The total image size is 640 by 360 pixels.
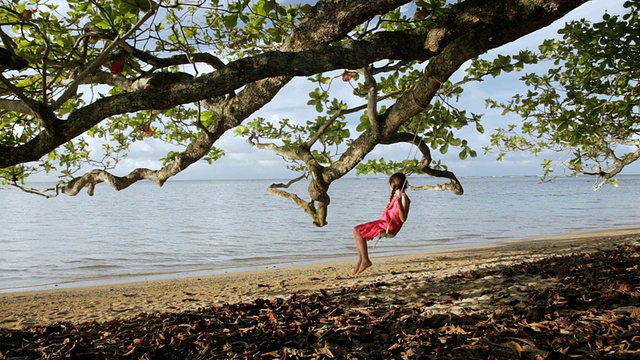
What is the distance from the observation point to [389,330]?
3834 millimetres

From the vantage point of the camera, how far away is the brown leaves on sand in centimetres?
335

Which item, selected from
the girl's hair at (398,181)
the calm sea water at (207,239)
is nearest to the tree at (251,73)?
the girl's hair at (398,181)

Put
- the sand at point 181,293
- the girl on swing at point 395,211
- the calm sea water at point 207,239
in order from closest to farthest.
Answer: the girl on swing at point 395,211 < the sand at point 181,293 < the calm sea water at point 207,239

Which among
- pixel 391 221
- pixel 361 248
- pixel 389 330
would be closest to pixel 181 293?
pixel 361 248

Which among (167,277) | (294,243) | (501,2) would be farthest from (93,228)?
(501,2)

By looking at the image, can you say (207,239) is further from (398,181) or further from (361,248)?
(398,181)

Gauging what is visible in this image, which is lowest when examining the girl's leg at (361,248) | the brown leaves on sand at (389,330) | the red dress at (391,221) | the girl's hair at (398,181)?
the brown leaves on sand at (389,330)

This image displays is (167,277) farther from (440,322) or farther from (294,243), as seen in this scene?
(440,322)

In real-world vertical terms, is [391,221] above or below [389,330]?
above

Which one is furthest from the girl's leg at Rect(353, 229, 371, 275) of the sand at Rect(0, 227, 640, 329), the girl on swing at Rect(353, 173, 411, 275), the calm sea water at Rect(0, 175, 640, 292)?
the calm sea water at Rect(0, 175, 640, 292)

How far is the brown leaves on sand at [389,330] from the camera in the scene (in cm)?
335

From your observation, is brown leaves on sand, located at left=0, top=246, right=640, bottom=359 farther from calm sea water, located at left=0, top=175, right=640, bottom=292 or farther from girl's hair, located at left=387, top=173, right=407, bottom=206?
calm sea water, located at left=0, top=175, right=640, bottom=292

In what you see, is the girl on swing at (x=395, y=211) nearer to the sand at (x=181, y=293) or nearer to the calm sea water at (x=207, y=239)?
the sand at (x=181, y=293)

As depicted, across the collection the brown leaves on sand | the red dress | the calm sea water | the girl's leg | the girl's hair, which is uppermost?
the girl's hair
